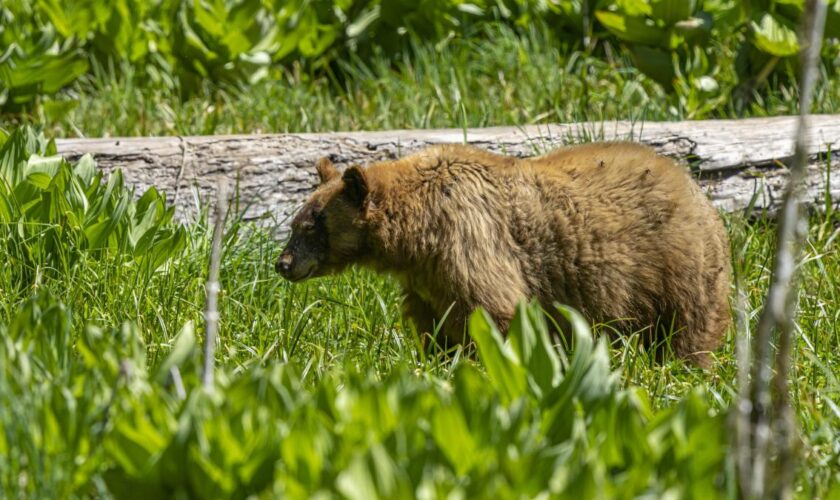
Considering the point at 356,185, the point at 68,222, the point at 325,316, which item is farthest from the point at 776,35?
the point at 68,222

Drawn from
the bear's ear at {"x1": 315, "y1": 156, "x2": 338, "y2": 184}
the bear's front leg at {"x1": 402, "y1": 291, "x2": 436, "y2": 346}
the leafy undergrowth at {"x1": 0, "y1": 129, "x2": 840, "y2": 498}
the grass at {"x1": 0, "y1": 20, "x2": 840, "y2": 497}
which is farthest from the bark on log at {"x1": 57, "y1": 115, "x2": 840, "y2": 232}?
the leafy undergrowth at {"x1": 0, "y1": 129, "x2": 840, "y2": 498}

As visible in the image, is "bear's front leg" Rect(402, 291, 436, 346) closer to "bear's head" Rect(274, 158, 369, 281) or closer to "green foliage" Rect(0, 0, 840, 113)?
"bear's head" Rect(274, 158, 369, 281)

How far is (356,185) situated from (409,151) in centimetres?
119

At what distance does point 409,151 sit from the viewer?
592 centimetres

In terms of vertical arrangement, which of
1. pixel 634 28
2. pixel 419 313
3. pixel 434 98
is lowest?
pixel 419 313

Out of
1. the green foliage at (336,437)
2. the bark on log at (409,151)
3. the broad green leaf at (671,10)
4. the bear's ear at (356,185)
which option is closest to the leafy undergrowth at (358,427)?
the green foliage at (336,437)

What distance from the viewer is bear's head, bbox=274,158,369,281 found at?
4828 mm

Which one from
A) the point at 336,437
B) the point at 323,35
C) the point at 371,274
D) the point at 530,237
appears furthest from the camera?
the point at 323,35

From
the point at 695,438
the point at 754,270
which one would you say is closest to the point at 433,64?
the point at 754,270

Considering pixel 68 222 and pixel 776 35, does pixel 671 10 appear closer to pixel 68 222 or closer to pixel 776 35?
pixel 776 35

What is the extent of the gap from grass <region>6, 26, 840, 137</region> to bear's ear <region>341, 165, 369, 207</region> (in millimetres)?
1675

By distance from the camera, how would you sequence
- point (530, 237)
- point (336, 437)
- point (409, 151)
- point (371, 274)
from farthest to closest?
1. point (409, 151)
2. point (371, 274)
3. point (530, 237)
4. point (336, 437)

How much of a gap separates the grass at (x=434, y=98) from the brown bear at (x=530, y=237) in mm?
1572

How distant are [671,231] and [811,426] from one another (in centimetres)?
136
